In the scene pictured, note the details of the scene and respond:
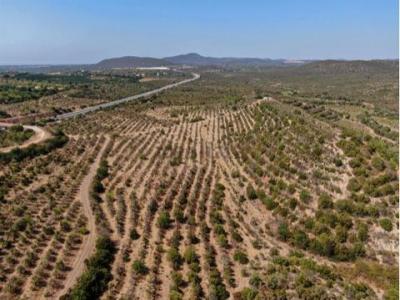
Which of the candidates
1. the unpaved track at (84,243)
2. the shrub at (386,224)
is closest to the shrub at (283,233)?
the shrub at (386,224)

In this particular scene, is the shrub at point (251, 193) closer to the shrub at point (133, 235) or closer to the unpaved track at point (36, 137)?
the shrub at point (133, 235)

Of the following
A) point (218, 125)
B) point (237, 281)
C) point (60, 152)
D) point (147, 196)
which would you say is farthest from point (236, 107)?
point (237, 281)

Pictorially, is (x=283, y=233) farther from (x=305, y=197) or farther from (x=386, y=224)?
(x=386, y=224)

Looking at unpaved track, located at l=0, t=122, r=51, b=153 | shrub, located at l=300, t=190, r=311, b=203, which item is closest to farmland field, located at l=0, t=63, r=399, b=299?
shrub, located at l=300, t=190, r=311, b=203

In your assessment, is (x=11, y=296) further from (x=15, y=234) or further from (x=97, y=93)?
(x=97, y=93)

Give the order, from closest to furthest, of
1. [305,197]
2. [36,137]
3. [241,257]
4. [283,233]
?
[241,257] < [283,233] < [305,197] < [36,137]

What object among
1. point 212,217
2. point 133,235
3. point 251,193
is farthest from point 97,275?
point 251,193

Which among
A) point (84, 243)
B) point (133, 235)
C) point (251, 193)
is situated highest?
point (251, 193)

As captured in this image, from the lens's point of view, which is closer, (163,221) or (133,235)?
(133,235)
